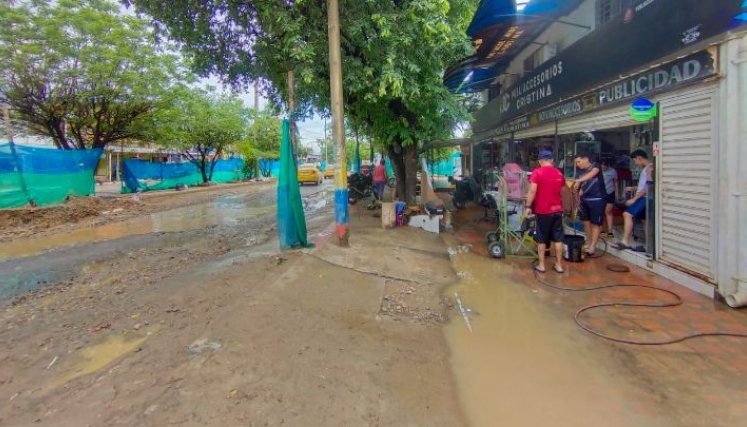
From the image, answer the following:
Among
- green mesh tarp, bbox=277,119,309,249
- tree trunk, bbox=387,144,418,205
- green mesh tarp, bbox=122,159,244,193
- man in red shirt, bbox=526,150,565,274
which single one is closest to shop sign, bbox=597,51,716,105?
man in red shirt, bbox=526,150,565,274

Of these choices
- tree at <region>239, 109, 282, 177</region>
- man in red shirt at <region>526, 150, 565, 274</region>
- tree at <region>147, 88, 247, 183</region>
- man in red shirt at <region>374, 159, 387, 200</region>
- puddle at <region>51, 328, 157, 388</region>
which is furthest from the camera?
tree at <region>239, 109, 282, 177</region>

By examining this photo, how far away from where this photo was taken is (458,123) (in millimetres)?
10312

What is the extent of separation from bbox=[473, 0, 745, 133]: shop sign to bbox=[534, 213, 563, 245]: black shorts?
2.10m

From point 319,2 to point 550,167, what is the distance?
15.2 ft

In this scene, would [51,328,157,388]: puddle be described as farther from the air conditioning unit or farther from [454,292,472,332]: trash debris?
the air conditioning unit

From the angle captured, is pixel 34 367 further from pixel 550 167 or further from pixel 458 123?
pixel 458 123

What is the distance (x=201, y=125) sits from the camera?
23109mm

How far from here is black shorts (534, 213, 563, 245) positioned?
5996mm

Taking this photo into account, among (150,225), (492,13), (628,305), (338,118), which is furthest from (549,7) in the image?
(150,225)

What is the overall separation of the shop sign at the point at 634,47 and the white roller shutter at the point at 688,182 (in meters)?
0.36

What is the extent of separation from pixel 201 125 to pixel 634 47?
2174cm

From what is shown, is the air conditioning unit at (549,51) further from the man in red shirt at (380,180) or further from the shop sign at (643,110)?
the man in red shirt at (380,180)

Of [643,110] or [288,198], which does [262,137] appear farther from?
[643,110]

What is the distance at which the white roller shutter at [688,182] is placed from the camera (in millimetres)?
4785
